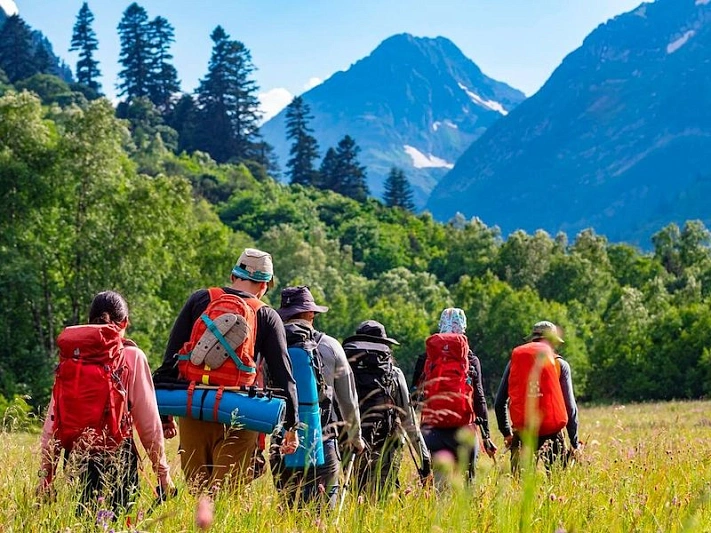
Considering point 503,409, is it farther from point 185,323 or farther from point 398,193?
point 398,193

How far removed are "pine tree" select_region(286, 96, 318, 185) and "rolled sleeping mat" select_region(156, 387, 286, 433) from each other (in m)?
134

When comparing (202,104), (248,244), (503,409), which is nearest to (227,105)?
(202,104)

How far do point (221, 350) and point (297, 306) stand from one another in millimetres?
1082

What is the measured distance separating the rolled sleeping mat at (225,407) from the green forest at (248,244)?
16.0 meters

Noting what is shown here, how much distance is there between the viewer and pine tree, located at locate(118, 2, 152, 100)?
152125mm

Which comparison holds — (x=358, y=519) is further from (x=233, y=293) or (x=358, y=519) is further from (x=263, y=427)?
(x=233, y=293)

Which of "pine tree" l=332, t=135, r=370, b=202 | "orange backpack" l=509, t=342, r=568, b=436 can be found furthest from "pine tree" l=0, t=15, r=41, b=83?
"orange backpack" l=509, t=342, r=568, b=436

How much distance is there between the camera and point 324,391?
5.84 metres

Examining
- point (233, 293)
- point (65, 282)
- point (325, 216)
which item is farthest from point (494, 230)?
point (233, 293)

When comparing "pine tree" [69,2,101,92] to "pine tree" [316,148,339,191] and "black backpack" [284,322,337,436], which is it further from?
"black backpack" [284,322,337,436]

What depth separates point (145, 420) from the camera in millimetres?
4645

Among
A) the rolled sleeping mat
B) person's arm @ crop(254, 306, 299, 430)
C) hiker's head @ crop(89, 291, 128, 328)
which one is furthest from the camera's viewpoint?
person's arm @ crop(254, 306, 299, 430)

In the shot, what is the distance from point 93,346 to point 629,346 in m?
65.2

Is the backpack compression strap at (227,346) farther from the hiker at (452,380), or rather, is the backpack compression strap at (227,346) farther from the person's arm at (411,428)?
the hiker at (452,380)
